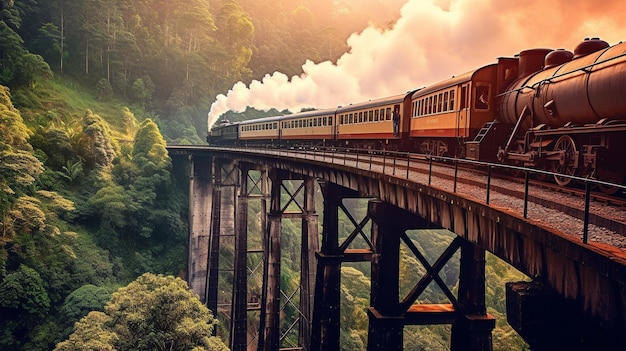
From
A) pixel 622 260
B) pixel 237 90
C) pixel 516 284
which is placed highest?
pixel 237 90

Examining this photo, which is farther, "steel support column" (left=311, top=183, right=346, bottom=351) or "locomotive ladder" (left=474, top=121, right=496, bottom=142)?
"steel support column" (left=311, top=183, right=346, bottom=351)

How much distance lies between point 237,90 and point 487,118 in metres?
45.8

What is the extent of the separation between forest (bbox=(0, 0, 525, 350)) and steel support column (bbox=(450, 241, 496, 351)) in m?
10.1

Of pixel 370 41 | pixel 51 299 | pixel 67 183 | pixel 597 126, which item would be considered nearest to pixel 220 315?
pixel 51 299

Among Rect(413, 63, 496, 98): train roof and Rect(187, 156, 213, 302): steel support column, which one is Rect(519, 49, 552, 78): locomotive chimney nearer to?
Rect(413, 63, 496, 98): train roof

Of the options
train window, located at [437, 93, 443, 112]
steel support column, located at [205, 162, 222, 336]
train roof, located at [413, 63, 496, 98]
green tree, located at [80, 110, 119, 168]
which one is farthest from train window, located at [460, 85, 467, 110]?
green tree, located at [80, 110, 119, 168]

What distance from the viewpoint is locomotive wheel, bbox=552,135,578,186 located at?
353 inches

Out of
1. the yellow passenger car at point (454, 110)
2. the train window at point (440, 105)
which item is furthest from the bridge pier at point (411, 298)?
the train window at point (440, 105)

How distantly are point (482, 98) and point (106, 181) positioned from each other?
30455 millimetres

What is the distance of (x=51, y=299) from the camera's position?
84.9ft

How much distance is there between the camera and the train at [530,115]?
821 centimetres

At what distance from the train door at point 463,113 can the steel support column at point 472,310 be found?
146 inches

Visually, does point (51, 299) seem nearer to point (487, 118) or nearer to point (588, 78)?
point (487, 118)

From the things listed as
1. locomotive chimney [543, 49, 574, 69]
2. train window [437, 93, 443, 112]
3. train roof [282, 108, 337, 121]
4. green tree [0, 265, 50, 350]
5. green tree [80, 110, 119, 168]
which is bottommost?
green tree [0, 265, 50, 350]
